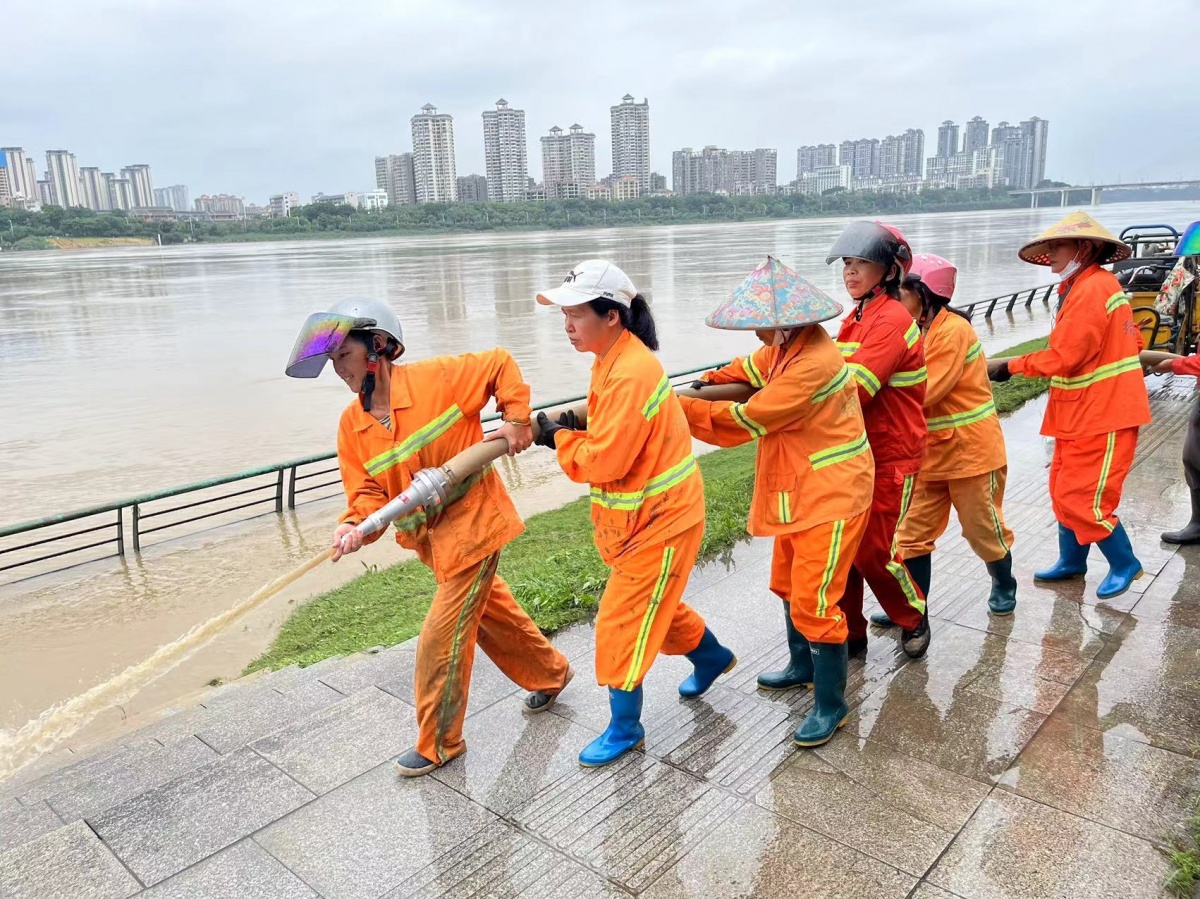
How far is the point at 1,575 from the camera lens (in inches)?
374

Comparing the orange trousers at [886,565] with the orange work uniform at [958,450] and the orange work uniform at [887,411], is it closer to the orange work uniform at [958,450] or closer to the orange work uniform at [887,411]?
the orange work uniform at [887,411]

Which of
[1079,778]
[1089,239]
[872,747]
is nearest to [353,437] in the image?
[872,747]

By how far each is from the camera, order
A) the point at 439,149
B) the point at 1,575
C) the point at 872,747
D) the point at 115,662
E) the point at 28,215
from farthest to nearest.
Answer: the point at 439,149
the point at 28,215
the point at 1,575
the point at 115,662
the point at 872,747

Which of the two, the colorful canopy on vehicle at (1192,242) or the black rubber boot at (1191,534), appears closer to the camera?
the black rubber boot at (1191,534)

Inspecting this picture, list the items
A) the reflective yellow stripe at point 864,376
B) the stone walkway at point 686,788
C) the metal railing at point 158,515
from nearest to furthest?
1. the stone walkway at point 686,788
2. the reflective yellow stripe at point 864,376
3. the metal railing at point 158,515

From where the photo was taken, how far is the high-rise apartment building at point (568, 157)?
6516 inches

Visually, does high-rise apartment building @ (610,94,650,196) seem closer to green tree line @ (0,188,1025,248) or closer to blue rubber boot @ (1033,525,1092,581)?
green tree line @ (0,188,1025,248)

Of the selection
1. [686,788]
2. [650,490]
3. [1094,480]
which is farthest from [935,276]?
[686,788]

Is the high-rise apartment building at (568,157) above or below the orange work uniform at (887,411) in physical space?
above

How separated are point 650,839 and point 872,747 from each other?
100 cm

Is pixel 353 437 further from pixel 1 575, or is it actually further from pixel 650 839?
pixel 1 575

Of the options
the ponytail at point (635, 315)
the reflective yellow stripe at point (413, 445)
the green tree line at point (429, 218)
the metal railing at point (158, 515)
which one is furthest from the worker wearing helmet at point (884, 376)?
the green tree line at point (429, 218)

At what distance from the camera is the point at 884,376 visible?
366cm

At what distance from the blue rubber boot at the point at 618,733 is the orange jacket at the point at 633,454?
0.55 metres
